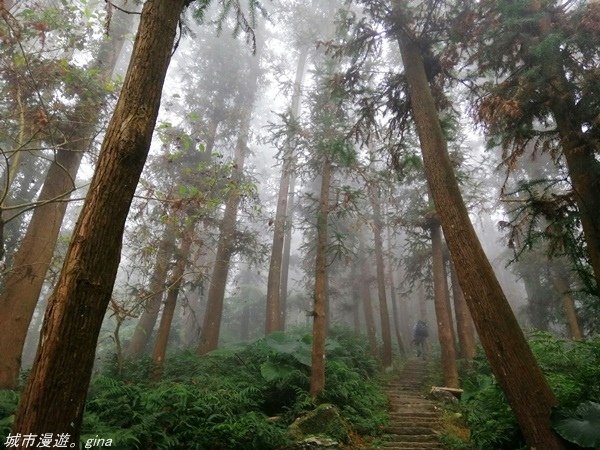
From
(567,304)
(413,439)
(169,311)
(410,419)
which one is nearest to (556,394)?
(413,439)

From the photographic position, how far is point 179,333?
19938 mm

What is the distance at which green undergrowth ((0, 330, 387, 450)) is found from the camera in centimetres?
536

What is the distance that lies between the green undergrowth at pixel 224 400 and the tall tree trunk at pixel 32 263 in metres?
1.65

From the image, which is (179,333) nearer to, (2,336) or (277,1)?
(2,336)

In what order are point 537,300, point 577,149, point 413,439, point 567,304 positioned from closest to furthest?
point 577,149, point 413,439, point 567,304, point 537,300

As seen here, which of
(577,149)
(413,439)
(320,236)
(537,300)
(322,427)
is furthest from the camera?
(537,300)

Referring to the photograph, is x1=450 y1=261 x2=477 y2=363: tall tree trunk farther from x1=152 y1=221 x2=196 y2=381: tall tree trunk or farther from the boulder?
x1=152 y1=221 x2=196 y2=381: tall tree trunk

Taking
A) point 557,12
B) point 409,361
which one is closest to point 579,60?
point 557,12

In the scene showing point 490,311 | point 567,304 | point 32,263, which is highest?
point 567,304

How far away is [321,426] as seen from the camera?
719 centimetres

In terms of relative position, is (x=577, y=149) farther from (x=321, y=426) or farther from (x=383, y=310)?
(x=383, y=310)

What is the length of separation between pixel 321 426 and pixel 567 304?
12.9 meters

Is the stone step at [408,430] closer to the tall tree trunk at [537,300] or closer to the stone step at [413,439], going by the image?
the stone step at [413,439]

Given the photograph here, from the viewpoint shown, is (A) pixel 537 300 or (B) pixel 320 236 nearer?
(B) pixel 320 236
